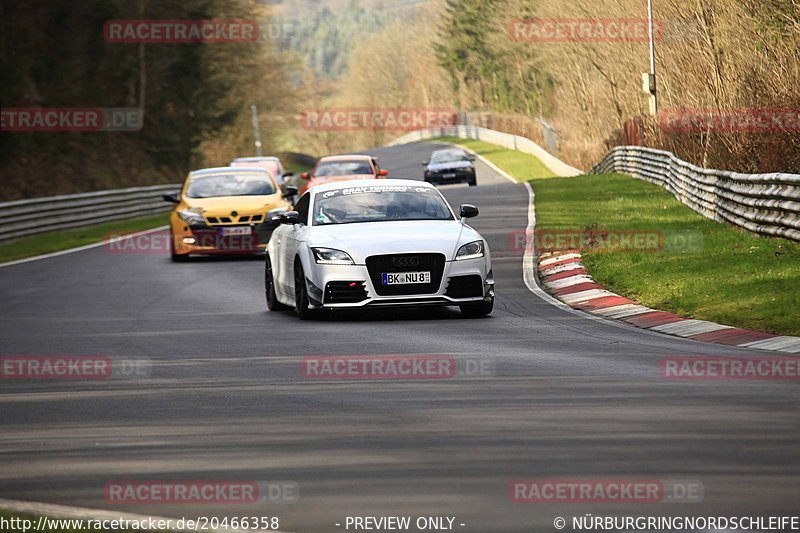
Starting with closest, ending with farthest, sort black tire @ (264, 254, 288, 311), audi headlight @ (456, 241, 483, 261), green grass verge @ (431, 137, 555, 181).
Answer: audi headlight @ (456, 241, 483, 261) → black tire @ (264, 254, 288, 311) → green grass verge @ (431, 137, 555, 181)

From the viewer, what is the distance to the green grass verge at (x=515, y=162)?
242ft

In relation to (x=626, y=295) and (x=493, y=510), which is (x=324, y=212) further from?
(x=493, y=510)

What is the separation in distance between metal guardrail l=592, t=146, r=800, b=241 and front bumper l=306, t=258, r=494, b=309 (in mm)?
5171

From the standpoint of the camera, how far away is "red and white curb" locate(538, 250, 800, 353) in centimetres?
1239

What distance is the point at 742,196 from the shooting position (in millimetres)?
21703

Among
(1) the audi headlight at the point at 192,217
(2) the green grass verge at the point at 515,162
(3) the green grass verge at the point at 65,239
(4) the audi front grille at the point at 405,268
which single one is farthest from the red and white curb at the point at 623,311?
(2) the green grass verge at the point at 515,162

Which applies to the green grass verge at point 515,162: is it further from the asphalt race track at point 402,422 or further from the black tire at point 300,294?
the asphalt race track at point 402,422

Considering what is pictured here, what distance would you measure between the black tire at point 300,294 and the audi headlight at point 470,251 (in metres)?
1.68

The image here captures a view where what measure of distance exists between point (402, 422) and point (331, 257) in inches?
254

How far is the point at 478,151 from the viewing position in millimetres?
96438

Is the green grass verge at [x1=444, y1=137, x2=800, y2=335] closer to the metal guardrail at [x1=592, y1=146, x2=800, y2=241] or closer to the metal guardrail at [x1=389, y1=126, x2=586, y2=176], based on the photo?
the metal guardrail at [x1=592, y1=146, x2=800, y2=241]

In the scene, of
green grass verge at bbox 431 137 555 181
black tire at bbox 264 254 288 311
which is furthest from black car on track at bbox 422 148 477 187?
black tire at bbox 264 254 288 311

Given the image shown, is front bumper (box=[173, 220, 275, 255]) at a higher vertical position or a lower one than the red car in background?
A: lower

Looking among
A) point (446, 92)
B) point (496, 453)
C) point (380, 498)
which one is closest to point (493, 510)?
point (380, 498)
